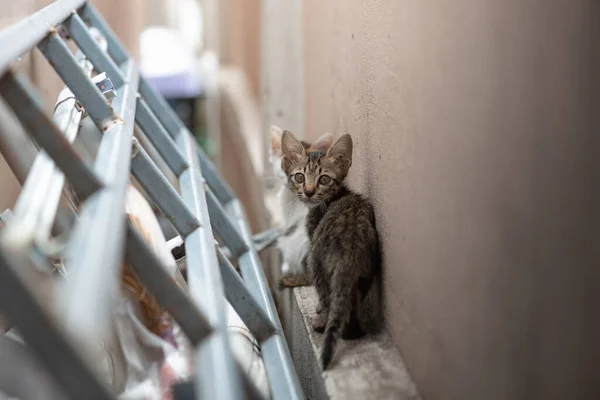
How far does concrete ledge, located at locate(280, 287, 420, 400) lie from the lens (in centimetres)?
145

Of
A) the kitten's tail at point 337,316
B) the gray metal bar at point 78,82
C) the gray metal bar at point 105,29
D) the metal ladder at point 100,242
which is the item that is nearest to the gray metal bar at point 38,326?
the metal ladder at point 100,242

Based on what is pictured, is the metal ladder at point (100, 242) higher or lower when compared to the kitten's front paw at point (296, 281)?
higher

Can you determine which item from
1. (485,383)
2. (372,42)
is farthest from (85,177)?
(372,42)

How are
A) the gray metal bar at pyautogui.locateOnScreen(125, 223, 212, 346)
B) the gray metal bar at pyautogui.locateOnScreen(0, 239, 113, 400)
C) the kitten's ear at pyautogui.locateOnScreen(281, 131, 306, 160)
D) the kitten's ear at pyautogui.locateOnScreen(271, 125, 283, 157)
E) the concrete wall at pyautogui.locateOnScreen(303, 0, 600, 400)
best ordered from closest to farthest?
the gray metal bar at pyautogui.locateOnScreen(0, 239, 113, 400)
the concrete wall at pyautogui.locateOnScreen(303, 0, 600, 400)
the gray metal bar at pyautogui.locateOnScreen(125, 223, 212, 346)
the kitten's ear at pyautogui.locateOnScreen(281, 131, 306, 160)
the kitten's ear at pyautogui.locateOnScreen(271, 125, 283, 157)

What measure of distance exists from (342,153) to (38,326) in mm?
1471

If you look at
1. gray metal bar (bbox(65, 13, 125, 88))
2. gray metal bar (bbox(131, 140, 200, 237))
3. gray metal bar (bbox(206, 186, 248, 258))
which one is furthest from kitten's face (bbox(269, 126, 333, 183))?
gray metal bar (bbox(131, 140, 200, 237))

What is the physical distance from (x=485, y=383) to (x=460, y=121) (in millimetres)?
424

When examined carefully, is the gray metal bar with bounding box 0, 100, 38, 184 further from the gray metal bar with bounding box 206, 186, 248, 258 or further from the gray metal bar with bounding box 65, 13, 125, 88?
the gray metal bar with bounding box 206, 186, 248, 258

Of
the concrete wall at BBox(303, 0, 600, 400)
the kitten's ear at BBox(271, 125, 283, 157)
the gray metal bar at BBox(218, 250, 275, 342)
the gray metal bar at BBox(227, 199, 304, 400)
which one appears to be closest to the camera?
the concrete wall at BBox(303, 0, 600, 400)

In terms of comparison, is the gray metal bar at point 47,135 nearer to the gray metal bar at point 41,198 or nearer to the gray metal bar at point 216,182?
the gray metal bar at point 41,198

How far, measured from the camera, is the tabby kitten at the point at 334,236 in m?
1.63

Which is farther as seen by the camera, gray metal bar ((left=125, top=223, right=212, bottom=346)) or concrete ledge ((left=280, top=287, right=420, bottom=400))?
concrete ledge ((left=280, top=287, right=420, bottom=400))

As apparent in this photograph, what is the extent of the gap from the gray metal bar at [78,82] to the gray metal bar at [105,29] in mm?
884

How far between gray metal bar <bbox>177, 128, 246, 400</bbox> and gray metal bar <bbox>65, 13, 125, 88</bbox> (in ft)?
1.72
